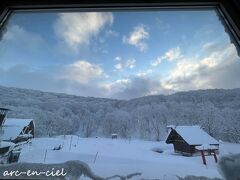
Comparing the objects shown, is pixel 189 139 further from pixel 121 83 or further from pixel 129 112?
pixel 121 83

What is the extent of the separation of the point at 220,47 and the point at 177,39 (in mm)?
244

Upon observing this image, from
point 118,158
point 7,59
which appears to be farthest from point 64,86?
point 118,158

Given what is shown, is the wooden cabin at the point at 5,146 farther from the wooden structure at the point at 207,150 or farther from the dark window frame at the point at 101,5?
the wooden structure at the point at 207,150

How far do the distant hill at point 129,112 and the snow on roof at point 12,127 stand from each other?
3cm

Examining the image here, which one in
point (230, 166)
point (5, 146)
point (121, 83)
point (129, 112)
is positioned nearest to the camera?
point (230, 166)

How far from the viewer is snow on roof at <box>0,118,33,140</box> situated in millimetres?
1052

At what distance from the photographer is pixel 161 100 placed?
3.97 feet

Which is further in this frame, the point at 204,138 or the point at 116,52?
the point at 116,52

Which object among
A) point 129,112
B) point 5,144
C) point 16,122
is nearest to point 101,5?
point 129,112

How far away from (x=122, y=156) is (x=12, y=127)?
541mm

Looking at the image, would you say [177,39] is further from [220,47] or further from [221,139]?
[221,139]

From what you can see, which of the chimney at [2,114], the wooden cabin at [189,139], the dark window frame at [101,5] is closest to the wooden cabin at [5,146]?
the chimney at [2,114]

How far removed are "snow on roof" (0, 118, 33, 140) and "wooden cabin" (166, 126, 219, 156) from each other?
0.70m

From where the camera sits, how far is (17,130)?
1062mm
